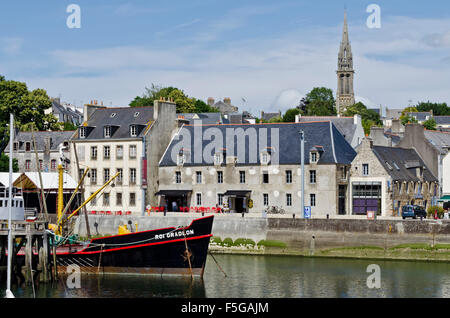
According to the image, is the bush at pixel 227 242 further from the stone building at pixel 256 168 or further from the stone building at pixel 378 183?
the stone building at pixel 378 183

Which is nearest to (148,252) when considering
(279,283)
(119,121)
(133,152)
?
(279,283)

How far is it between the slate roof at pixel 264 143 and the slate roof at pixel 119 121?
11.6ft

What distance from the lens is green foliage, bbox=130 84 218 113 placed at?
376ft

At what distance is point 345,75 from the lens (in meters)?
198

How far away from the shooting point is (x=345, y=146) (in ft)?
238

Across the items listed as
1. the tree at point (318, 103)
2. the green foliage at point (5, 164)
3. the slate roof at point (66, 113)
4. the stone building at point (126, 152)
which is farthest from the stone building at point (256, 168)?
the slate roof at point (66, 113)

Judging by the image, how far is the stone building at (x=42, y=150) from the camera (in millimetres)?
84375

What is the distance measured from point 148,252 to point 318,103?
98.0m

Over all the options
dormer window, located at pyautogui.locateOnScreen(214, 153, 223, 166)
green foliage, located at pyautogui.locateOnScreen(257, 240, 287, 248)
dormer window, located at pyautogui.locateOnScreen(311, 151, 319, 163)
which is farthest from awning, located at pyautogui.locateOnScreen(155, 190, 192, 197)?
green foliage, located at pyautogui.locateOnScreen(257, 240, 287, 248)

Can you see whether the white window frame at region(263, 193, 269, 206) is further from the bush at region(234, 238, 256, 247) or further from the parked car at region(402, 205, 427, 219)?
the parked car at region(402, 205, 427, 219)

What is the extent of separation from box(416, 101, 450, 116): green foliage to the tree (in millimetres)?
34010
